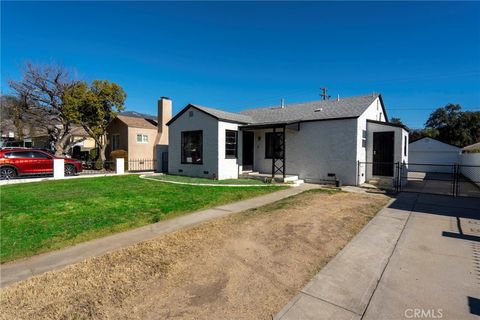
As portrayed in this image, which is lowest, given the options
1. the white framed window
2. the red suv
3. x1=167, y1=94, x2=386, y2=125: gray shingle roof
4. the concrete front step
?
the concrete front step

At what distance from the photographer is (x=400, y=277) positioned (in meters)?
3.46

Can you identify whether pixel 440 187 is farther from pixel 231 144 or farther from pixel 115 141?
pixel 115 141

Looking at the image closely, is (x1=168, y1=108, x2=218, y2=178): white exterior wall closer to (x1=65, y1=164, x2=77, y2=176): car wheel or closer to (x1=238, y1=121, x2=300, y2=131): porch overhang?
(x1=238, y1=121, x2=300, y2=131): porch overhang

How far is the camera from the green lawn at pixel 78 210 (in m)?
4.90

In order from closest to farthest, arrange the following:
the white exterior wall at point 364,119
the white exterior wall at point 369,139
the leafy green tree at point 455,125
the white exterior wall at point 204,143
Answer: the white exterior wall at point 364,119 < the white exterior wall at point 369,139 < the white exterior wall at point 204,143 < the leafy green tree at point 455,125

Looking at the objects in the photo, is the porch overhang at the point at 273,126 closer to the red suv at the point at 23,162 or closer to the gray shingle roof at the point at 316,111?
the gray shingle roof at the point at 316,111

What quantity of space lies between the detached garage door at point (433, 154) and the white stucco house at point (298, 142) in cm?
1236

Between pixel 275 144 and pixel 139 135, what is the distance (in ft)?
43.6

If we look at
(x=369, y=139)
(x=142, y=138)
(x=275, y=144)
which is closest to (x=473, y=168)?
(x=369, y=139)

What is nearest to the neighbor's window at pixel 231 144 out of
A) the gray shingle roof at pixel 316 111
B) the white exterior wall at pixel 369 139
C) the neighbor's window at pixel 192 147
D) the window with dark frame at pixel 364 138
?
the neighbor's window at pixel 192 147

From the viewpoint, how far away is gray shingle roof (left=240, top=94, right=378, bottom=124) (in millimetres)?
13134

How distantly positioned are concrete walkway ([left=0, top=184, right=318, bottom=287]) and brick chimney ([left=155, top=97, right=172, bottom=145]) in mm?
15511

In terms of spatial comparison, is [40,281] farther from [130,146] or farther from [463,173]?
[463,173]

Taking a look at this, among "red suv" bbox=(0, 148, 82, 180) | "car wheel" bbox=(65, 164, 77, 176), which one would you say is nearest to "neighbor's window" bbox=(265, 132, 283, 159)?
"car wheel" bbox=(65, 164, 77, 176)
